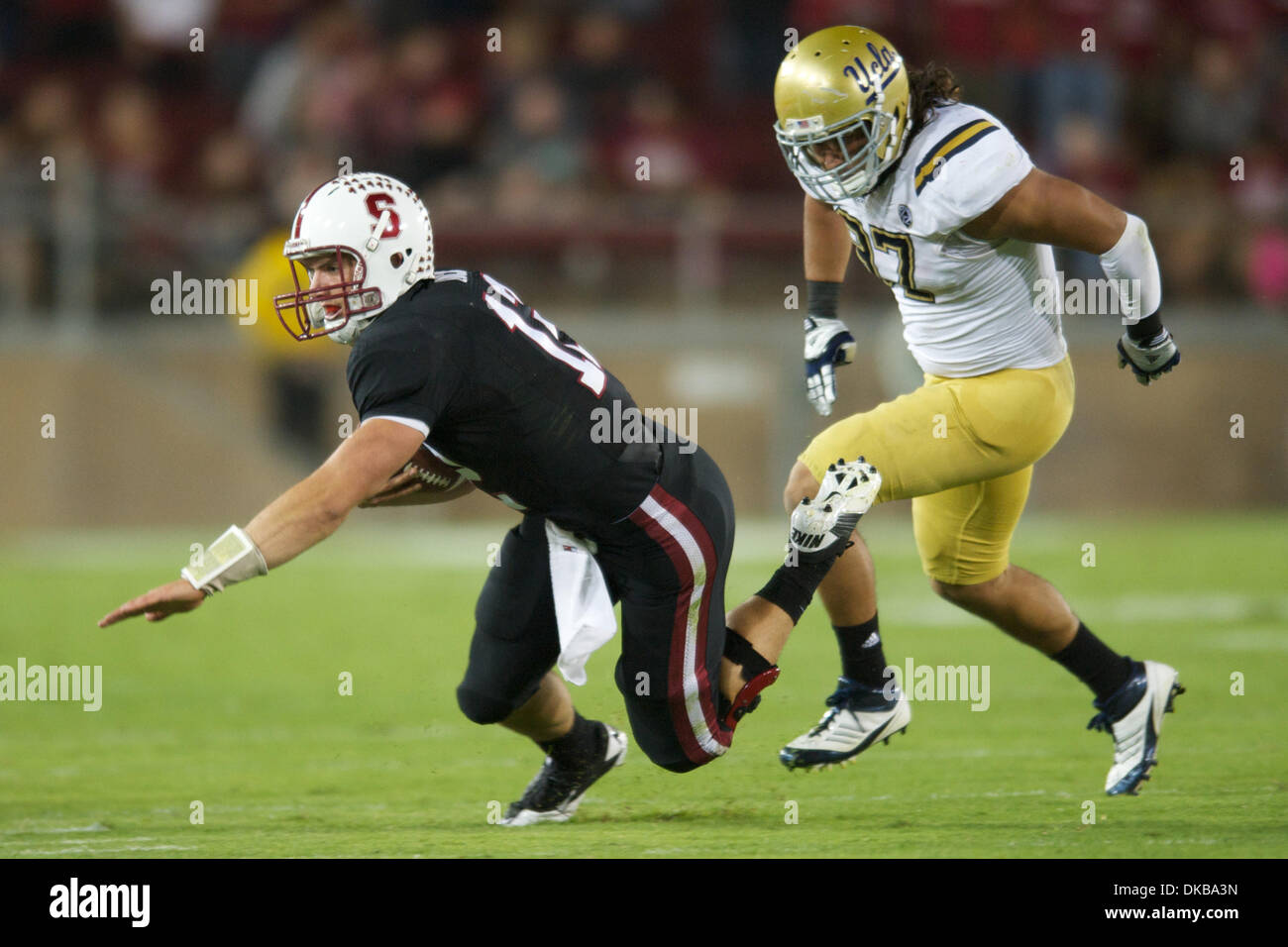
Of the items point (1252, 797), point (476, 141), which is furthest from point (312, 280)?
point (476, 141)

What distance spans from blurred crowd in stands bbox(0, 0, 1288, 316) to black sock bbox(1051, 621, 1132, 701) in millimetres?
7068

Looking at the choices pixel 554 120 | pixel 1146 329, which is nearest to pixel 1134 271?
pixel 1146 329

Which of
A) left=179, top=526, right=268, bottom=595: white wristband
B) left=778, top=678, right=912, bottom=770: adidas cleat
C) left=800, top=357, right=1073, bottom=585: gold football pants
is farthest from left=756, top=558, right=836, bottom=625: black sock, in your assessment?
left=179, top=526, right=268, bottom=595: white wristband

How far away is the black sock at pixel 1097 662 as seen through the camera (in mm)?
4816

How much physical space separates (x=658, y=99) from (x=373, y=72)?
208cm

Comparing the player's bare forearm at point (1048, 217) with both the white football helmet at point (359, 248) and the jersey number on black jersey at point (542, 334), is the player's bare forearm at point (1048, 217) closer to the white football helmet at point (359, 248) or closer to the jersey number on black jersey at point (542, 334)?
the jersey number on black jersey at point (542, 334)

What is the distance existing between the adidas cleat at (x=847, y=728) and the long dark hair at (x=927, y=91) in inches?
59.7

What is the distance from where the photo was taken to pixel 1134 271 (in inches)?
173

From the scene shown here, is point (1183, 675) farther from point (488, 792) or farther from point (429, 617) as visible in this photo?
point (429, 617)

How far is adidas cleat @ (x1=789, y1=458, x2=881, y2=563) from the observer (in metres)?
4.21

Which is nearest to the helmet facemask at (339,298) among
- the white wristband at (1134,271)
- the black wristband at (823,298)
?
the black wristband at (823,298)

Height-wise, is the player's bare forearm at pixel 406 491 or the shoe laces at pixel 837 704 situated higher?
the player's bare forearm at pixel 406 491

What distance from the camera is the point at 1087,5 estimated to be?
41.0ft

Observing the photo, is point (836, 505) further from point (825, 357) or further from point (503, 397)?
point (503, 397)
